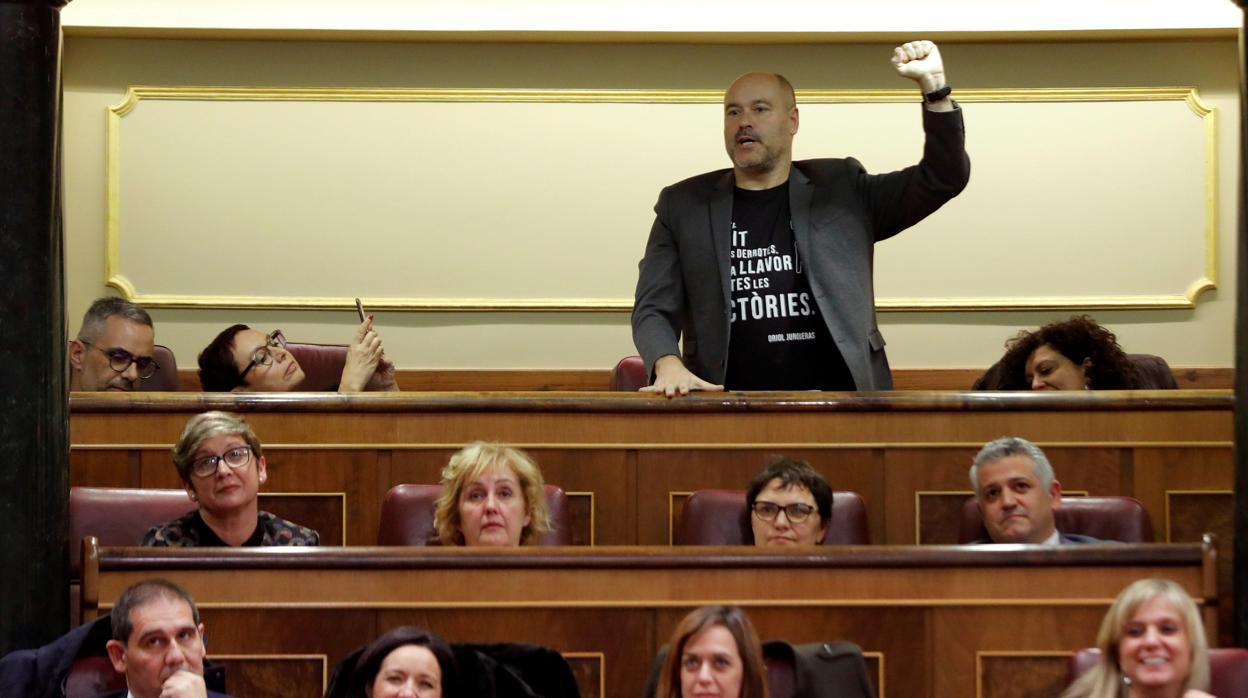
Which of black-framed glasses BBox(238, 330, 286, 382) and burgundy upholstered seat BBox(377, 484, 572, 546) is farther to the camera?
black-framed glasses BBox(238, 330, 286, 382)

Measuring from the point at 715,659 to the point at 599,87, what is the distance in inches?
114

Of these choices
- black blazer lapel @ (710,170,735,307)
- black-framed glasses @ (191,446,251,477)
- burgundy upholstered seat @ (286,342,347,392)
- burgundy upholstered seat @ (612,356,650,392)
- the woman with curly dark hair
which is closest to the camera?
black-framed glasses @ (191,446,251,477)

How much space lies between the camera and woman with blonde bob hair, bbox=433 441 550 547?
277cm

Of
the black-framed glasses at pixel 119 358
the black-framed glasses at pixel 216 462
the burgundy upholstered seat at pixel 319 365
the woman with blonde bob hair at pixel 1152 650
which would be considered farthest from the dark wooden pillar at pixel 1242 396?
the black-framed glasses at pixel 119 358

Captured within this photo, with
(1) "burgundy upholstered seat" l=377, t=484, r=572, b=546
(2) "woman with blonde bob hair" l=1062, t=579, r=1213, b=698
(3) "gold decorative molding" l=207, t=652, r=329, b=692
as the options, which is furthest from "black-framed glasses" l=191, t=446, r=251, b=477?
(2) "woman with blonde bob hair" l=1062, t=579, r=1213, b=698

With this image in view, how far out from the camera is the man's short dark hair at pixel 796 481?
2.79m

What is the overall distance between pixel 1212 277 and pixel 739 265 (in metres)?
2.11

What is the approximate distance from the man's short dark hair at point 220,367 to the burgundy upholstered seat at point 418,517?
85cm

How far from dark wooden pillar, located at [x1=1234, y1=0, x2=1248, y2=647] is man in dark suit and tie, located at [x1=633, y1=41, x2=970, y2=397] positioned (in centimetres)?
77

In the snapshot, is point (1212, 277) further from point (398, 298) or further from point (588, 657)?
point (588, 657)

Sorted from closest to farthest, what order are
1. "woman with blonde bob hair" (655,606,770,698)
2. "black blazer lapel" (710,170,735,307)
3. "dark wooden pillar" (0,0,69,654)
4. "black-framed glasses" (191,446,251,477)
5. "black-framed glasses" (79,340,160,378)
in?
"woman with blonde bob hair" (655,606,770,698) → "dark wooden pillar" (0,0,69,654) → "black-framed glasses" (191,446,251,477) → "black blazer lapel" (710,170,735,307) → "black-framed glasses" (79,340,160,378)

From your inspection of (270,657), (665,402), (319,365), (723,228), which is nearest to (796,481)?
(665,402)

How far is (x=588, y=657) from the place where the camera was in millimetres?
2418

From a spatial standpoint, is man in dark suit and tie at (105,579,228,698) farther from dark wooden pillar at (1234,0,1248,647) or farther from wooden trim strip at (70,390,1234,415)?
dark wooden pillar at (1234,0,1248,647)
